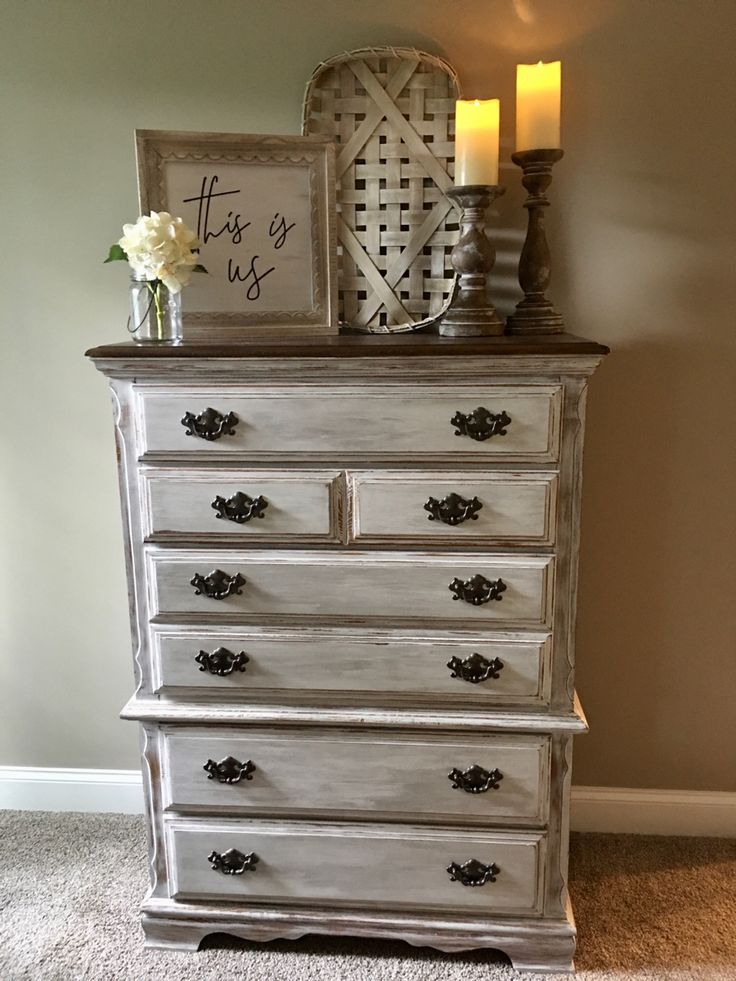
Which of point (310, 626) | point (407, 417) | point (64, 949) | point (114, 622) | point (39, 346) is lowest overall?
point (64, 949)

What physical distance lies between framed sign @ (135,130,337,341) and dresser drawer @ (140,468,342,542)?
0.34m

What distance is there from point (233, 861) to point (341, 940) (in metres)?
0.31

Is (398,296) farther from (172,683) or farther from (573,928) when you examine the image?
(573,928)

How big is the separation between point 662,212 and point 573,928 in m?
1.53

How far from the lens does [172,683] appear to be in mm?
1593

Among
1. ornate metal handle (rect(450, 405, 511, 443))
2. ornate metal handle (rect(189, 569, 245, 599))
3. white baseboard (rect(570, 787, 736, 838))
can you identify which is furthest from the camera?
white baseboard (rect(570, 787, 736, 838))

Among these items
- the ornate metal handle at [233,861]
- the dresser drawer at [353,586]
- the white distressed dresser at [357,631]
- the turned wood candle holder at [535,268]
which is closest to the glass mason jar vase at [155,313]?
the white distressed dresser at [357,631]

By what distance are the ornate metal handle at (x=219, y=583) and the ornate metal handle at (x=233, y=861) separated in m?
0.56

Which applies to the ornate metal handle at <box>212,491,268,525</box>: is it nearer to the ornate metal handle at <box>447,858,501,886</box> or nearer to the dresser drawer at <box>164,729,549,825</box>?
the dresser drawer at <box>164,729,549,825</box>

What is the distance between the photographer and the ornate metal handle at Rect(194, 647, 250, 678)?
157 centimetres

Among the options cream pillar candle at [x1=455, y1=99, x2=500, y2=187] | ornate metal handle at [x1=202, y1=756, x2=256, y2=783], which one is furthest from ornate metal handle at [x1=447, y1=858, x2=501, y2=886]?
cream pillar candle at [x1=455, y1=99, x2=500, y2=187]

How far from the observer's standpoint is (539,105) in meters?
1.58

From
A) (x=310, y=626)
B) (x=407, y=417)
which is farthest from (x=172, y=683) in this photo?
(x=407, y=417)

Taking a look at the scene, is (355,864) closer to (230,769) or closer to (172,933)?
(230,769)
